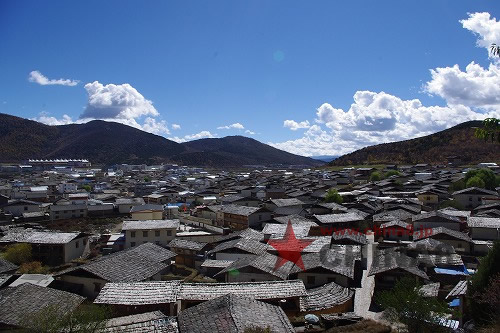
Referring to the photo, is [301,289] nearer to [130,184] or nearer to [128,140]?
[130,184]

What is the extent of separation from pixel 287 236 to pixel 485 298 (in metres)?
17.9

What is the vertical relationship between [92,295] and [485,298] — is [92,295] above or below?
below

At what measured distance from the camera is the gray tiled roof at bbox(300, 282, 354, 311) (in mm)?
18062

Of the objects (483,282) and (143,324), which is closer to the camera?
(483,282)

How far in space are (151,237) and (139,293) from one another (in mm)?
15147

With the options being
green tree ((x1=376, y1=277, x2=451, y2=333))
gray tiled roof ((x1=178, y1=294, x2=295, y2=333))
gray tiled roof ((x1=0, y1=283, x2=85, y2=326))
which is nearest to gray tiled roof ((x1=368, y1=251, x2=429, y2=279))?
green tree ((x1=376, y1=277, x2=451, y2=333))

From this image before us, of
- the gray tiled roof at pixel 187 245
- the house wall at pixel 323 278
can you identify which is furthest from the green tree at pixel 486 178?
the gray tiled roof at pixel 187 245

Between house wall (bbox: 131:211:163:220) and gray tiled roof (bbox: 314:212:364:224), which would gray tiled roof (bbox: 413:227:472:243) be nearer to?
gray tiled roof (bbox: 314:212:364:224)

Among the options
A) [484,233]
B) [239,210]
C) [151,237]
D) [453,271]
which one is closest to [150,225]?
[151,237]

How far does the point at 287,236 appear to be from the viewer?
29484mm

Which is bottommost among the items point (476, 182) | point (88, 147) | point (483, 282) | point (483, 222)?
point (483, 222)

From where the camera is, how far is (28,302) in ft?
52.5

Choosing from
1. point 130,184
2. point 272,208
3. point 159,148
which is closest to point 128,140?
point 159,148

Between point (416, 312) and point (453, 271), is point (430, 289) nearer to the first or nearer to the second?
point (453, 271)
